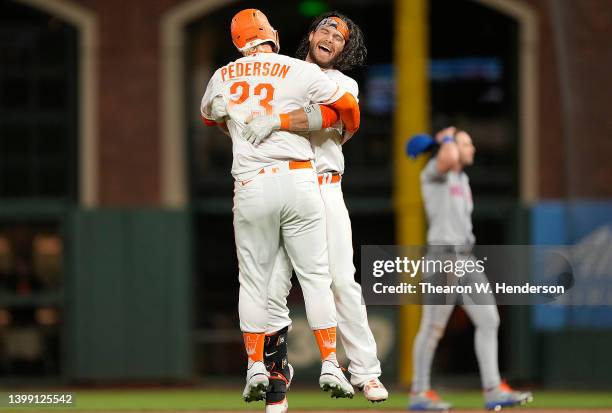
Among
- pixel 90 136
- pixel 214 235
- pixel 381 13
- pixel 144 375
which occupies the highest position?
pixel 381 13

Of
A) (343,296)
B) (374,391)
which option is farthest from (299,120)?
(374,391)

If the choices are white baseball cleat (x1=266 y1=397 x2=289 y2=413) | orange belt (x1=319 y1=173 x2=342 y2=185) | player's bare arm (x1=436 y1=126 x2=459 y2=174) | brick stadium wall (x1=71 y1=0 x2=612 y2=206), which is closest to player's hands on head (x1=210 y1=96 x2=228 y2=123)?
orange belt (x1=319 y1=173 x2=342 y2=185)

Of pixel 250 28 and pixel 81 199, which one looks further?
pixel 81 199

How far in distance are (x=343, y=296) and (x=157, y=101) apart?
25.2 feet

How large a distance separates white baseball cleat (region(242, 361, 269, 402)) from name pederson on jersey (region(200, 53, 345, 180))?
95cm

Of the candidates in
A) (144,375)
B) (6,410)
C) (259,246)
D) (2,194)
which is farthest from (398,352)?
(259,246)

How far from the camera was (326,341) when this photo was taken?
707 centimetres

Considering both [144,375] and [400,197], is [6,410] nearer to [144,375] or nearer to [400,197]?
[144,375]

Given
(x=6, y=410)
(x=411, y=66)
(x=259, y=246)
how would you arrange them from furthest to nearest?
(x=411, y=66)
(x=6, y=410)
(x=259, y=246)

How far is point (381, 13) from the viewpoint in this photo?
48.0ft

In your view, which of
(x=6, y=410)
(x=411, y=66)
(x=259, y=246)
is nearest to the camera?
(x=259, y=246)

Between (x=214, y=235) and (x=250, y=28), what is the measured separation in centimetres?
778

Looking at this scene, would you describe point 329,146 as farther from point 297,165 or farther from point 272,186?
point 272,186

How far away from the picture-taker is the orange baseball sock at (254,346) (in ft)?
22.8
